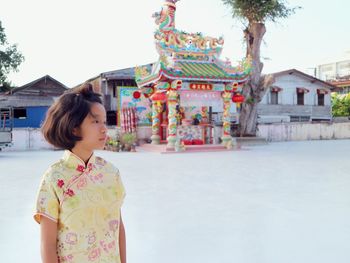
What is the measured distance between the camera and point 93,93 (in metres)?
1.40

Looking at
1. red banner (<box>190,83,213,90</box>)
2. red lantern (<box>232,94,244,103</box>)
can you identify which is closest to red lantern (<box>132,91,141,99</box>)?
red banner (<box>190,83,213,90</box>)

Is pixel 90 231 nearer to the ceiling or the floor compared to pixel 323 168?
nearer to the ceiling

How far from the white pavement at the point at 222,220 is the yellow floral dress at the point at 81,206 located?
46.9 inches

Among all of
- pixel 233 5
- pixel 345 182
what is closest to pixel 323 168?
pixel 345 182

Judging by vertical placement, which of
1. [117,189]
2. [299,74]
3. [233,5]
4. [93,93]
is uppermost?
[233,5]

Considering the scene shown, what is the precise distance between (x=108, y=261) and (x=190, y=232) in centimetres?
173

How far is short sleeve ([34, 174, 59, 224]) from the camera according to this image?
1236 mm

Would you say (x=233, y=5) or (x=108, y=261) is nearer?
(x=108, y=261)

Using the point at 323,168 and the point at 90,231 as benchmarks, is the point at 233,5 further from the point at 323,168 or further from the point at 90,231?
the point at 90,231

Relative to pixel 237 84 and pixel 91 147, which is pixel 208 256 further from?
pixel 237 84

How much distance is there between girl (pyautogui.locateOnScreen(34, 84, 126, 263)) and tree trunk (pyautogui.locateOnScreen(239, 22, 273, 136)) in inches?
661


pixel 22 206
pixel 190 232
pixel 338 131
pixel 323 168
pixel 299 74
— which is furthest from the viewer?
pixel 299 74

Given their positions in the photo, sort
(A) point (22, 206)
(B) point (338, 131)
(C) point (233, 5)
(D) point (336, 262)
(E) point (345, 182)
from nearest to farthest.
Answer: (D) point (336, 262)
(A) point (22, 206)
(E) point (345, 182)
(C) point (233, 5)
(B) point (338, 131)

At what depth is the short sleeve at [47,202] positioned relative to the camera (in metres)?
1.24
